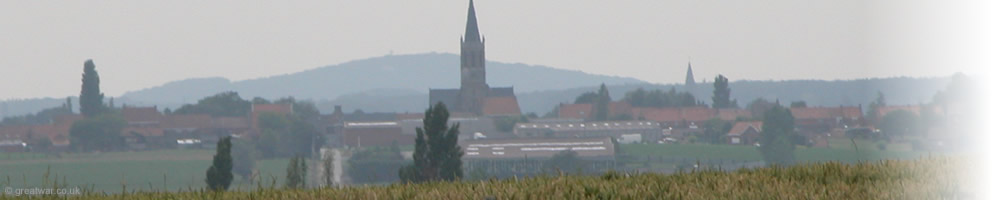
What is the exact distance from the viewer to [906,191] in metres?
8.87

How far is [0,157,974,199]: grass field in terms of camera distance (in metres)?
8.89

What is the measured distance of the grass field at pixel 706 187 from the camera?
350 inches

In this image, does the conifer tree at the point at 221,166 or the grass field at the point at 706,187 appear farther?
the conifer tree at the point at 221,166

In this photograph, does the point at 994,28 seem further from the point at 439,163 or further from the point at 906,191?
the point at 439,163

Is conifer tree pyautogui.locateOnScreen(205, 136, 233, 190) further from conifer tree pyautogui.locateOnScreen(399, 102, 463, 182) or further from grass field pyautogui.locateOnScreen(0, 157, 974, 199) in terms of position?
grass field pyautogui.locateOnScreen(0, 157, 974, 199)

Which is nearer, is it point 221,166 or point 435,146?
point 221,166

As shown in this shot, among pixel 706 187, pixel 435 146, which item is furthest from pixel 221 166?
pixel 706 187

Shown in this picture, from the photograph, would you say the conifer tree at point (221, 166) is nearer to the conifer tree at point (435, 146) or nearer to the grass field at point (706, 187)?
the conifer tree at point (435, 146)

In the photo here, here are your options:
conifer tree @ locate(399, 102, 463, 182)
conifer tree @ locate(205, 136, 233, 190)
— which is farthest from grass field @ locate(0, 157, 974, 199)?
conifer tree @ locate(399, 102, 463, 182)

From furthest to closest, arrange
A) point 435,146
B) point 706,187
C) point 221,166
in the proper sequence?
point 435,146
point 221,166
point 706,187

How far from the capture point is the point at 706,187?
9383 mm

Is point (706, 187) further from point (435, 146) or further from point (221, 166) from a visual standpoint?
point (435, 146)

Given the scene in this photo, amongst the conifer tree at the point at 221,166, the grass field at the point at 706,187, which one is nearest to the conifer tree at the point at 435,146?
the conifer tree at the point at 221,166

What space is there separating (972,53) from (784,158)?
186 m
